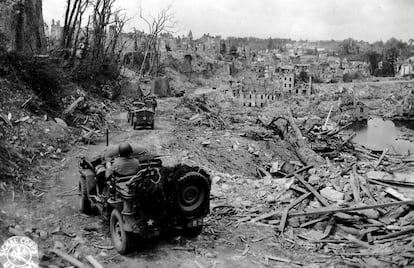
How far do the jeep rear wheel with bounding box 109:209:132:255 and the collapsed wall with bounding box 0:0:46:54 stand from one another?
1379 cm

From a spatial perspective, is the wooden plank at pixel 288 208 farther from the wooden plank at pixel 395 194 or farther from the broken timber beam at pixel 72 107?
the broken timber beam at pixel 72 107

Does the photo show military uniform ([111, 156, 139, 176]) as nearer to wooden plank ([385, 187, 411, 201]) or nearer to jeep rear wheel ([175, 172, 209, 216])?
jeep rear wheel ([175, 172, 209, 216])

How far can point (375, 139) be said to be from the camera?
5481 cm

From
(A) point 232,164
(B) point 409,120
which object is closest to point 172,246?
(A) point 232,164

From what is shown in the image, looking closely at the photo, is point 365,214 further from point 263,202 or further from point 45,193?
point 45,193

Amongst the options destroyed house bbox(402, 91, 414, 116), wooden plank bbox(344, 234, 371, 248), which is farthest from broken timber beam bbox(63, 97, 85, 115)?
destroyed house bbox(402, 91, 414, 116)

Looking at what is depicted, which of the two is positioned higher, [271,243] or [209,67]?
[209,67]

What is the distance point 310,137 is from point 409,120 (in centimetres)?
5836

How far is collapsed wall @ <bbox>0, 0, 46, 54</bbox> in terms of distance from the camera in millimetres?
20708

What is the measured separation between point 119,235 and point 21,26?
18.8 m

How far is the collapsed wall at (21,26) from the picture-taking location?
20.7m

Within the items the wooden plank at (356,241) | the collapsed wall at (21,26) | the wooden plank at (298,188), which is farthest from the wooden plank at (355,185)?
the collapsed wall at (21,26)

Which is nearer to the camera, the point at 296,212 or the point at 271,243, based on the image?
the point at 271,243
